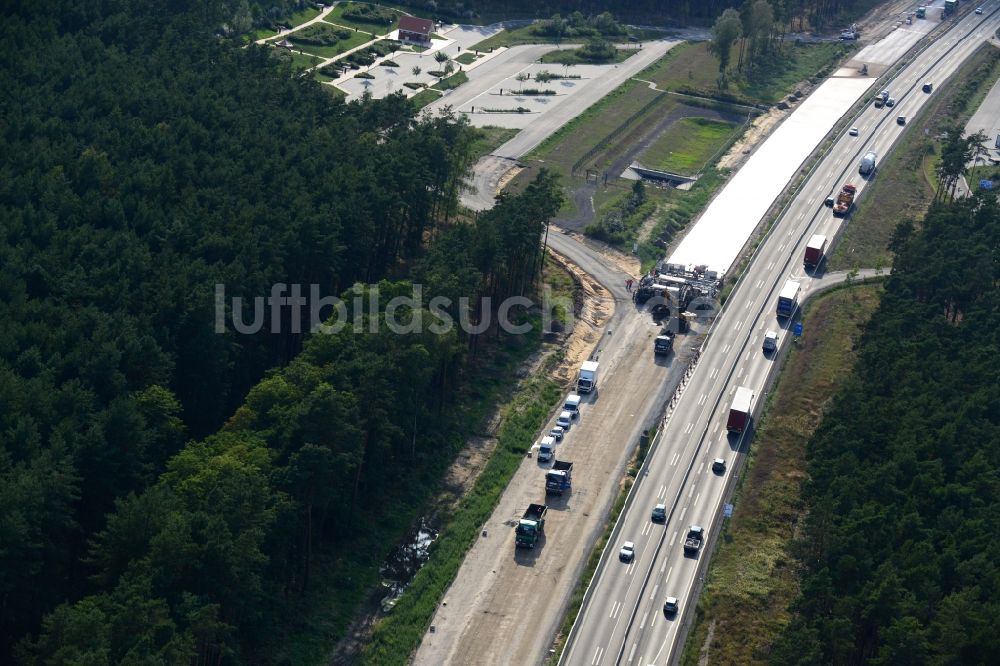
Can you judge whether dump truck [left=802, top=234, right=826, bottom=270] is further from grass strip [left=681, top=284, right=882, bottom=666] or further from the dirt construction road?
the dirt construction road

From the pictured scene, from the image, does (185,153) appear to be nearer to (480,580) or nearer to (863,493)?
(480,580)

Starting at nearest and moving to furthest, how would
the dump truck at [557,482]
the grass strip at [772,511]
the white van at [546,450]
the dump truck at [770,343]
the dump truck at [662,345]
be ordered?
1. the grass strip at [772,511]
2. the dump truck at [557,482]
3. the white van at [546,450]
4. the dump truck at [662,345]
5. the dump truck at [770,343]

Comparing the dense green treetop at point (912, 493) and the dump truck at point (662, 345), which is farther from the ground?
the dense green treetop at point (912, 493)

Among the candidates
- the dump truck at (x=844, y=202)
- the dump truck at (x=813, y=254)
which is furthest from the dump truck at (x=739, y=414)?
the dump truck at (x=844, y=202)

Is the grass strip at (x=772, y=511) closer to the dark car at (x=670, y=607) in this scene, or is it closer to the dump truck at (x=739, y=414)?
the dark car at (x=670, y=607)

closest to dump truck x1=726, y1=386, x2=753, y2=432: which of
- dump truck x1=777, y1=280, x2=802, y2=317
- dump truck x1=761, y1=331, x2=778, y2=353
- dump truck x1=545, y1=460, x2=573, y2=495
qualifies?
dump truck x1=761, y1=331, x2=778, y2=353
